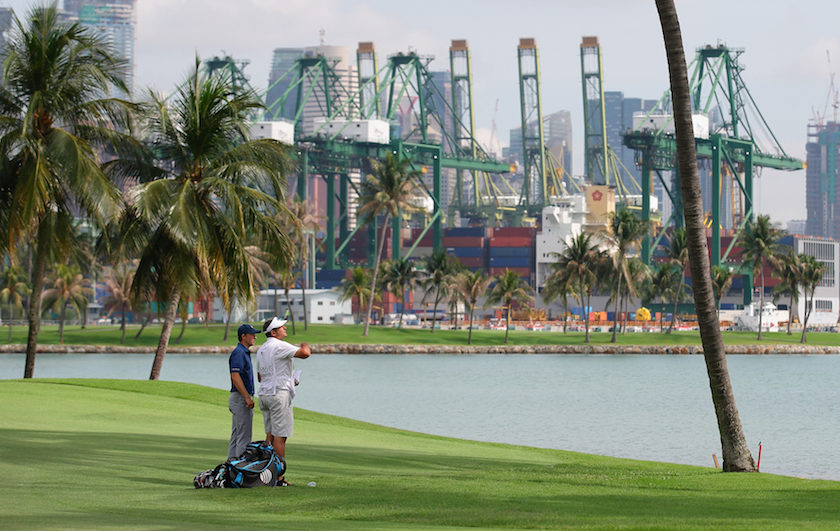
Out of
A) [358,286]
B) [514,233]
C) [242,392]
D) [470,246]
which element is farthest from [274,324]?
[470,246]

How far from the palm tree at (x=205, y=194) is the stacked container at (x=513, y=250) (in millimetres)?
118278

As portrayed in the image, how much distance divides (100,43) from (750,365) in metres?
48.5

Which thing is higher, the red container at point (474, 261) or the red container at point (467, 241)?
the red container at point (467, 241)

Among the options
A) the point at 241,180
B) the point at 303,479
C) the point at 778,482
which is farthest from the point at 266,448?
the point at 241,180

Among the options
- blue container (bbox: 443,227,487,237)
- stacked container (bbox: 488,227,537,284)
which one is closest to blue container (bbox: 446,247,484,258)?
stacked container (bbox: 488,227,537,284)

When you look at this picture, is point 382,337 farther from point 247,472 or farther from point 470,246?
point 247,472

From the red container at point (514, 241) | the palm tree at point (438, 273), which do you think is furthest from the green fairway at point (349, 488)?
the red container at point (514, 241)

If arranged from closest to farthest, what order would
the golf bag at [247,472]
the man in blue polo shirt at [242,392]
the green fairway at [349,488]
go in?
the green fairway at [349,488], the golf bag at [247,472], the man in blue polo shirt at [242,392]

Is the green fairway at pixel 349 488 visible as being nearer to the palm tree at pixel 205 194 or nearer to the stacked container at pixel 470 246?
the palm tree at pixel 205 194

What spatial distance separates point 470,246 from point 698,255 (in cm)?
13417

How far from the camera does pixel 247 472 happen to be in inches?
428

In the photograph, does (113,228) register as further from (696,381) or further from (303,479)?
(696,381)

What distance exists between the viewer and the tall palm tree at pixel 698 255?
46.4 feet

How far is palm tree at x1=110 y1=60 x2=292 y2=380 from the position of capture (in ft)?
82.9
